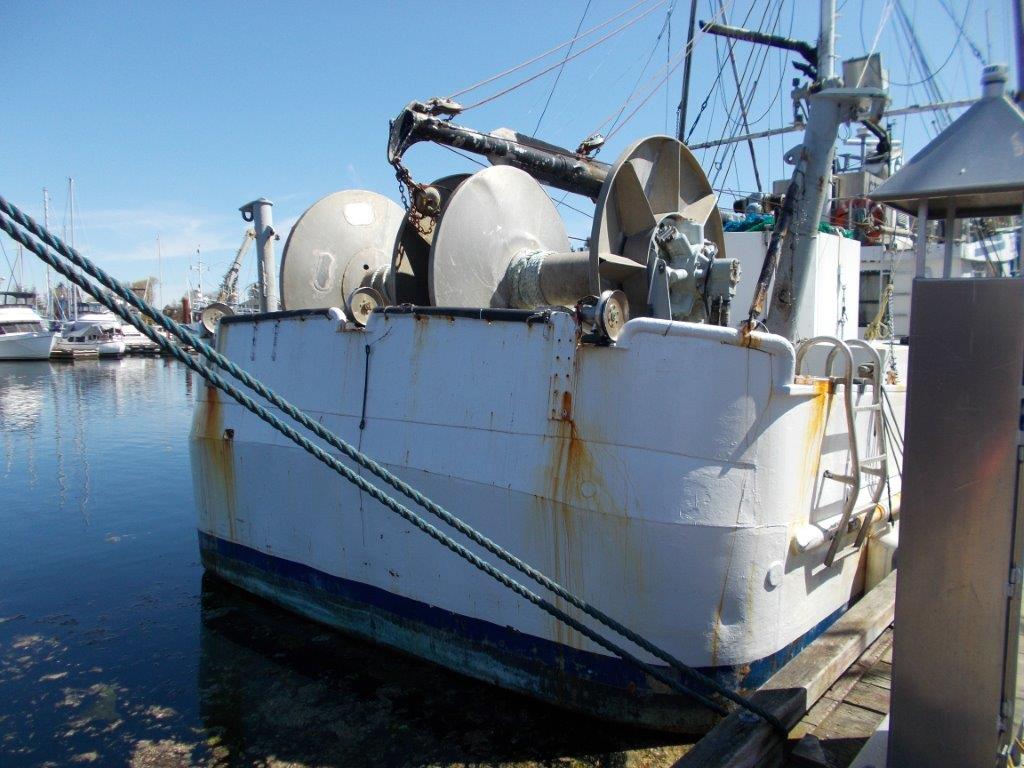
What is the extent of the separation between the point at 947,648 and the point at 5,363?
58.3 m

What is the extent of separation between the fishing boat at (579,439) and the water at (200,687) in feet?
0.80

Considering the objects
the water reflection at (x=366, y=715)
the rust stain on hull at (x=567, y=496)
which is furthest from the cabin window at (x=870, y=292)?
the water reflection at (x=366, y=715)

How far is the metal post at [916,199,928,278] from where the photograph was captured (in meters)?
2.89

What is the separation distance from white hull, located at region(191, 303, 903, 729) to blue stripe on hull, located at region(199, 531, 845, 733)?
0.09ft

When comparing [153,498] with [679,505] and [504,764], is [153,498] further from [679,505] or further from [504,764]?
[679,505]

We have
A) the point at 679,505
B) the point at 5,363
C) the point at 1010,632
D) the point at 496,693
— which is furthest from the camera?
the point at 5,363

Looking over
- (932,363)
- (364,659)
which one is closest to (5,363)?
(364,659)

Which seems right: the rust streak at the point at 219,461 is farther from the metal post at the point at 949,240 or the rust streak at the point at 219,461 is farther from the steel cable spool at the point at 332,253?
the metal post at the point at 949,240

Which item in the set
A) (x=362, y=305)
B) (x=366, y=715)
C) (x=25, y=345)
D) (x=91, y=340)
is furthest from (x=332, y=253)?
(x=91, y=340)

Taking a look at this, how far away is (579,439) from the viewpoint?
4.65 meters

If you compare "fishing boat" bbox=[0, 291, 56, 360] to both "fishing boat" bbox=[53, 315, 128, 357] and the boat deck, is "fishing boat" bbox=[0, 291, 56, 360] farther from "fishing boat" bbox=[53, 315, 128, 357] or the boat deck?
the boat deck

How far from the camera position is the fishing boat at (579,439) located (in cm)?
437

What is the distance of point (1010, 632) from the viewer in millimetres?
2752

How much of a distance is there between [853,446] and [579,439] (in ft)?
6.12
